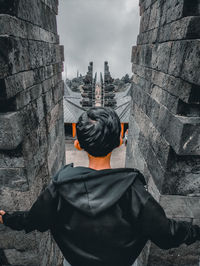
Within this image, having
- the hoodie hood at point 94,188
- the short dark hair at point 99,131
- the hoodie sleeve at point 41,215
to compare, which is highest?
the short dark hair at point 99,131

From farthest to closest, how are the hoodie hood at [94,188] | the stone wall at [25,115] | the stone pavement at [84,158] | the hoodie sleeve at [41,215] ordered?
1. the stone pavement at [84,158]
2. the stone wall at [25,115]
3. the hoodie sleeve at [41,215]
4. the hoodie hood at [94,188]

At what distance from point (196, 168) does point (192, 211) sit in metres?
0.59

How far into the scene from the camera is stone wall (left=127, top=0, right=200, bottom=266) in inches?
65.1

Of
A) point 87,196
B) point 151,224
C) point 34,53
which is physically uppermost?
point 34,53

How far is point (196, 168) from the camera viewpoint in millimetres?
1942

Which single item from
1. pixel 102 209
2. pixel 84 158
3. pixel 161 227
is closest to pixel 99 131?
pixel 102 209

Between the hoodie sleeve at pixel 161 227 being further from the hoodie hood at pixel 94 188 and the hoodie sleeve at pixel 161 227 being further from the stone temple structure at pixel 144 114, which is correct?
the stone temple structure at pixel 144 114

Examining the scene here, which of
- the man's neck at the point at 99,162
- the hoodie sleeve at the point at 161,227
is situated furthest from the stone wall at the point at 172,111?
the man's neck at the point at 99,162

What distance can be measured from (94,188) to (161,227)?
469 mm

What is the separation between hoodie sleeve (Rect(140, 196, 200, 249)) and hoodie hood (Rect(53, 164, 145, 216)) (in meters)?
0.19

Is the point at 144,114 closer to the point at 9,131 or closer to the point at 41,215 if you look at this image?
the point at 9,131

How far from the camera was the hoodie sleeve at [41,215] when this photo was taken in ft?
3.90

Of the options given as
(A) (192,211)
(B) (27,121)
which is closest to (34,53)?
(B) (27,121)

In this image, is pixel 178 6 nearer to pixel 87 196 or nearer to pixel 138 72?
pixel 138 72
